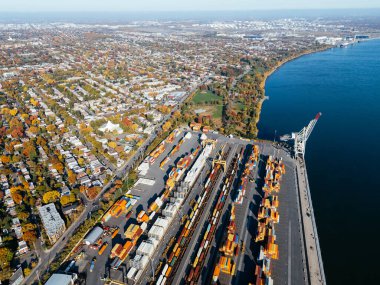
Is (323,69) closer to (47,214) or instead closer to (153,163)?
(153,163)

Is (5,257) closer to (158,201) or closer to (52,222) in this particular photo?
(52,222)

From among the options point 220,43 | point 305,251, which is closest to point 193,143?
point 305,251

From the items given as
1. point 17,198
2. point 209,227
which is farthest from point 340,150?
point 17,198

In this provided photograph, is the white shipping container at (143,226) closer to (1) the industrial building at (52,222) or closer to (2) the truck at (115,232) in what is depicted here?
(2) the truck at (115,232)

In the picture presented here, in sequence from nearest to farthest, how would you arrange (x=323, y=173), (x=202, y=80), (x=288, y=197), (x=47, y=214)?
(x=47, y=214) → (x=288, y=197) → (x=323, y=173) → (x=202, y=80)

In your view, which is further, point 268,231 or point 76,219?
point 76,219

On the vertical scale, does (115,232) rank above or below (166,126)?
below
